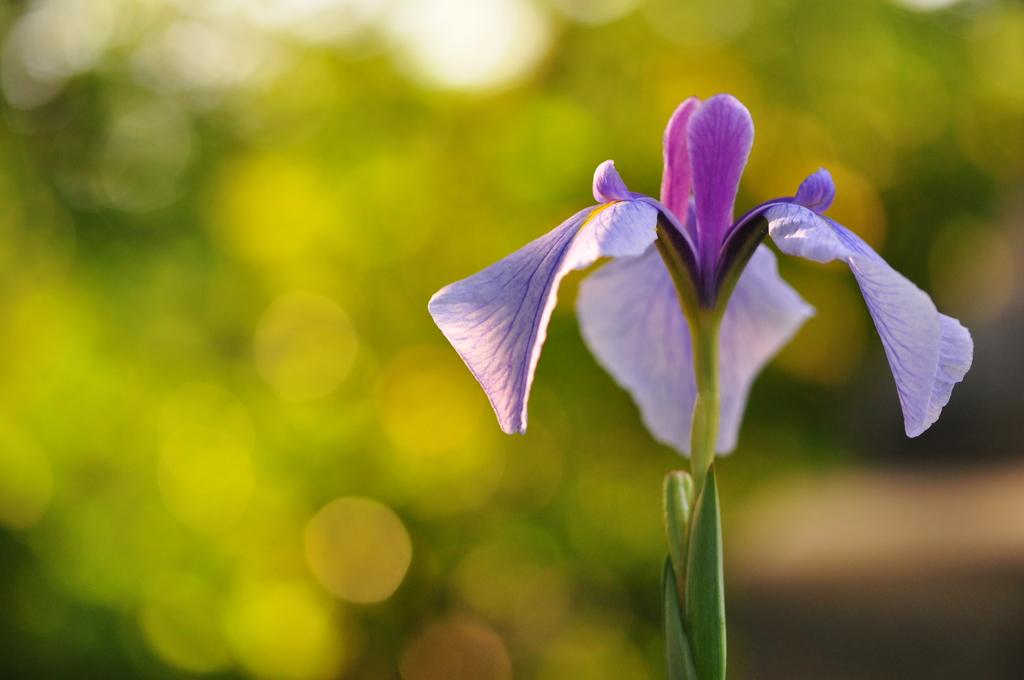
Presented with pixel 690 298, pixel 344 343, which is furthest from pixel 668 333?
pixel 344 343

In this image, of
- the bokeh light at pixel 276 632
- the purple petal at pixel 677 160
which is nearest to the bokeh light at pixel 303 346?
the bokeh light at pixel 276 632

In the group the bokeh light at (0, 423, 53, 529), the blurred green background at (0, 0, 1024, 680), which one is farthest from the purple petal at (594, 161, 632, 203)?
the bokeh light at (0, 423, 53, 529)

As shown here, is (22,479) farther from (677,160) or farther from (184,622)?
(677,160)

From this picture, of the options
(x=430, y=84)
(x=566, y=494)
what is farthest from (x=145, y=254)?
(x=566, y=494)

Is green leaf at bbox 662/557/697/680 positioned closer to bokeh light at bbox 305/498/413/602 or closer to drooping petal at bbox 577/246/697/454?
drooping petal at bbox 577/246/697/454

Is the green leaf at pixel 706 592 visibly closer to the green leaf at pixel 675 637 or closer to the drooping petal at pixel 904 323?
the green leaf at pixel 675 637

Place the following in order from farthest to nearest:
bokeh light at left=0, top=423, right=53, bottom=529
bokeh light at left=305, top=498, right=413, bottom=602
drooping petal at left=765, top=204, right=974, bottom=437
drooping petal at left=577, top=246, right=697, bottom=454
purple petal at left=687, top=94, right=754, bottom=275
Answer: bokeh light at left=305, top=498, right=413, bottom=602 → bokeh light at left=0, top=423, right=53, bottom=529 → drooping petal at left=577, top=246, right=697, bottom=454 → purple petal at left=687, top=94, right=754, bottom=275 → drooping petal at left=765, top=204, right=974, bottom=437
